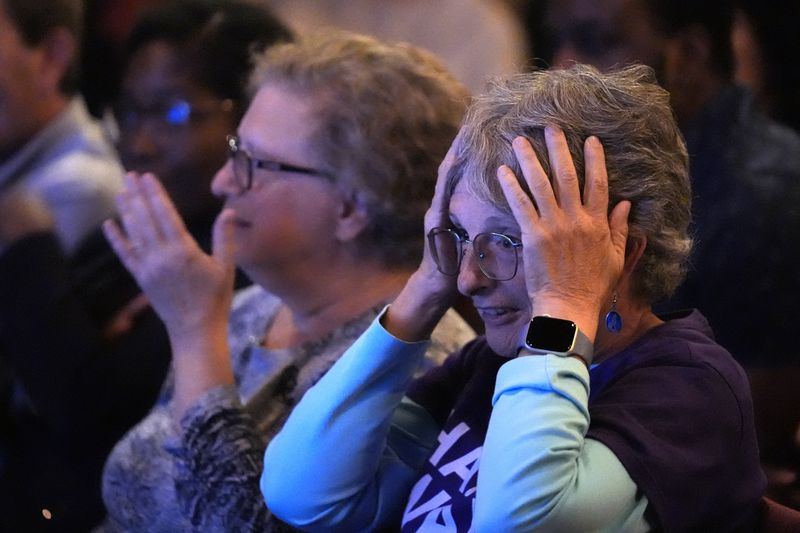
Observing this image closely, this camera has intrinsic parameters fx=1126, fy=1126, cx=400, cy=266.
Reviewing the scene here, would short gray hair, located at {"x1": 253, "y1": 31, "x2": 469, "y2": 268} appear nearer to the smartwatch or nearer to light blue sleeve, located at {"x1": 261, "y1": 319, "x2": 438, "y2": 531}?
light blue sleeve, located at {"x1": 261, "y1": 319, "x2": 438, "y2": 531}

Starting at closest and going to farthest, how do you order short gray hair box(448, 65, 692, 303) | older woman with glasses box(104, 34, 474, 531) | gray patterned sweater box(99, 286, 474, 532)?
short gray hair box(448, 65, 692, 303) < gray patterned sweater box(99, 286, 474, 532) < older woman with glasses box(104, 34, 474, 531)

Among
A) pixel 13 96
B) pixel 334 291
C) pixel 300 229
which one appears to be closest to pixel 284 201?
pixel 300 229

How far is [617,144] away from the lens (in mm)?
1180

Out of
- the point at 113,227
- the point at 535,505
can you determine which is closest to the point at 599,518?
the point at 535,505

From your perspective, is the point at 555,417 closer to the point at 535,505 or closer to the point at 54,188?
the point at 535,505

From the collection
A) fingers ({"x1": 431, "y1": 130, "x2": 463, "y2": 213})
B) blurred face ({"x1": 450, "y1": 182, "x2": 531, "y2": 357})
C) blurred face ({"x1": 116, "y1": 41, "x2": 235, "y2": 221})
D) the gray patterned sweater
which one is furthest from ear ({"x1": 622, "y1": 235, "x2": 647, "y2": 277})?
blurred face ({"x1": 116, "y1": 41, "x2": 235, "y2": 221})

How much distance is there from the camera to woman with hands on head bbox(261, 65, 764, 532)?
109 centimetres

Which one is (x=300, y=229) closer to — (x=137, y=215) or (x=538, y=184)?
(x=137, y=215)

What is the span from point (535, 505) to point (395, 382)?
1.08 ft

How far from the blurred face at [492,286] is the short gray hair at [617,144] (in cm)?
2

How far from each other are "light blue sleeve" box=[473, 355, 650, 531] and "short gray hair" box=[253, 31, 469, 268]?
2.24 feet

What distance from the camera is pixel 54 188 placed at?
2682mm

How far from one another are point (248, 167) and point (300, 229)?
0.44 feet

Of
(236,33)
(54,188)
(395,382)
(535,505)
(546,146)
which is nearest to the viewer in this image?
(535,505)
